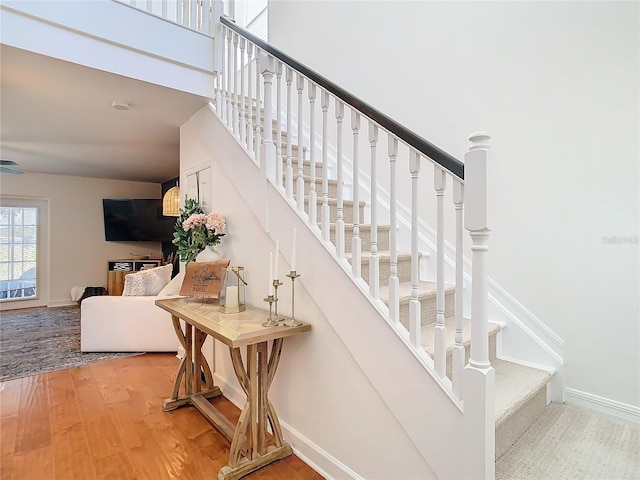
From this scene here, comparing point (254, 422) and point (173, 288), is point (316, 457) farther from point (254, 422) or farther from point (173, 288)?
point (173, 288)

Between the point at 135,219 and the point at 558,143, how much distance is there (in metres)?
6.43

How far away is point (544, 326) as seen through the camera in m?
1.94

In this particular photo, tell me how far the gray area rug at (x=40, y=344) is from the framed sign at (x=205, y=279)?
1.82 metres

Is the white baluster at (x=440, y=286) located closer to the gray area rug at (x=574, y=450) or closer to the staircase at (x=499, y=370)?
the staircase at (x=499, y=370)

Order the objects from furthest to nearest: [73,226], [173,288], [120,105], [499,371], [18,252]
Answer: [73,226]
[18,252]
[173,288]
[120,105]
[499,371]

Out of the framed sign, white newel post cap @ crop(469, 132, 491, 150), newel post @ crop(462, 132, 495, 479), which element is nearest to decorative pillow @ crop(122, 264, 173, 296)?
the framed sign

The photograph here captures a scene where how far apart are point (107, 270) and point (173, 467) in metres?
5.68

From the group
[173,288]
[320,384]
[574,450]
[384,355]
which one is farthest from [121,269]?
[574,450]

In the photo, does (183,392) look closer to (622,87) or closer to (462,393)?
(462,393)

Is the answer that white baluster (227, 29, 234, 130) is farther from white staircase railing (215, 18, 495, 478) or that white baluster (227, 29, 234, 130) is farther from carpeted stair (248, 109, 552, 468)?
carpeted stair (248, 109, 552, 468)

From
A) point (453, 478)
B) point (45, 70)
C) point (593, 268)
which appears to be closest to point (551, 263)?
point (593, 268)

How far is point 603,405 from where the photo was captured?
5.82 feet

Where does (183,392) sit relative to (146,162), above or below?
below

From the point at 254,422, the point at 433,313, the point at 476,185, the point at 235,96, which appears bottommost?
the point at 254,422
